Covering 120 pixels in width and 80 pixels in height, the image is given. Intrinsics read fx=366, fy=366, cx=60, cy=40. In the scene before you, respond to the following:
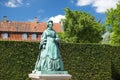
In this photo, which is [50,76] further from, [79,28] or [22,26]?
[22,26]

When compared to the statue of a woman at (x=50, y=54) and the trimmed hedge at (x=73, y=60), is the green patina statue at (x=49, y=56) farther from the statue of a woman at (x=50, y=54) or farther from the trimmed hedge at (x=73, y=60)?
the trimmed hedge at (x=73, y=60)

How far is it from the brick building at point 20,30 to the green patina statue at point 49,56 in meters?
42.0

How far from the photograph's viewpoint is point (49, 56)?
14078mm

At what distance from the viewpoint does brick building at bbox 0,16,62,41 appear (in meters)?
56.5

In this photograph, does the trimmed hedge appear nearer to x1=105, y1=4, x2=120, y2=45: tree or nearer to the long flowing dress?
x1=105, y1=4, x2=120, y2=45: tree

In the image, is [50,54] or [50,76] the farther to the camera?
[50,54]

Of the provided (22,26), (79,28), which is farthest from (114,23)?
(22,26)

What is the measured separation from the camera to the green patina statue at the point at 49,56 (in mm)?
13968

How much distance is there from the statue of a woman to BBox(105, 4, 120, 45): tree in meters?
21.4

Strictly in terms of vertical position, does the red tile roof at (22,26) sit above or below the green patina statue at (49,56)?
above

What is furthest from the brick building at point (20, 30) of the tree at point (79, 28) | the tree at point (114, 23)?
the tree at point (114, 23)

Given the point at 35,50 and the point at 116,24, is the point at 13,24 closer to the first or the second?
the point at 116,24

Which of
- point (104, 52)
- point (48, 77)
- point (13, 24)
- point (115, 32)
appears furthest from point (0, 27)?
point (48, 77)

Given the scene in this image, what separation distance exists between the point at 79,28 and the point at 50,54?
25.0m
